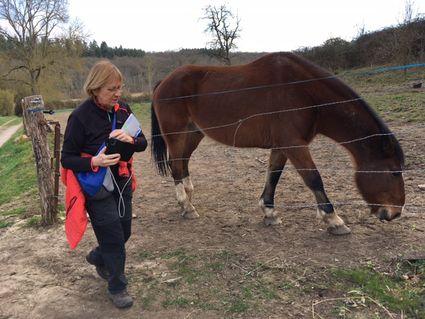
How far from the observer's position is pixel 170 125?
14.5ft

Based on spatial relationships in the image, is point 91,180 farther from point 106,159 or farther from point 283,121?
point 283,121

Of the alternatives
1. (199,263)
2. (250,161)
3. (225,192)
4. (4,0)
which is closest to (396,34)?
(250,161)

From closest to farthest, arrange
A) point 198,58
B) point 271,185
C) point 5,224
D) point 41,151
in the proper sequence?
point 271,185
point 41,151
point 5,224
point 198,58

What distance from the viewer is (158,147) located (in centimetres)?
477

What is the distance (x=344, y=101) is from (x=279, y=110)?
0.59 meters

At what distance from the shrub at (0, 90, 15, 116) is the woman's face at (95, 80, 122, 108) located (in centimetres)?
3683

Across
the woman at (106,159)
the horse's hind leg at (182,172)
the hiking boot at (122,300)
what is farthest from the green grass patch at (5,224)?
the hiking boot at (122,300)

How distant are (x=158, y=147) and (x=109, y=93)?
2375mm

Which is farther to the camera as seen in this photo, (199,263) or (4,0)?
(4,0)

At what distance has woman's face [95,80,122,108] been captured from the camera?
239 cm

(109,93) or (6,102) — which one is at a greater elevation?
(6,102)

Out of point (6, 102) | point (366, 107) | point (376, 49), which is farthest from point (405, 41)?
point (6, 102)

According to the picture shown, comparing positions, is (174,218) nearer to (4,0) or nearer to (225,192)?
(225,192)

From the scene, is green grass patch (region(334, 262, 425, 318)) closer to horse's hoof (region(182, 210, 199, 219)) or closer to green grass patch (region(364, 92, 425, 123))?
horse's hoof (region(182, 210, 199, 219))
